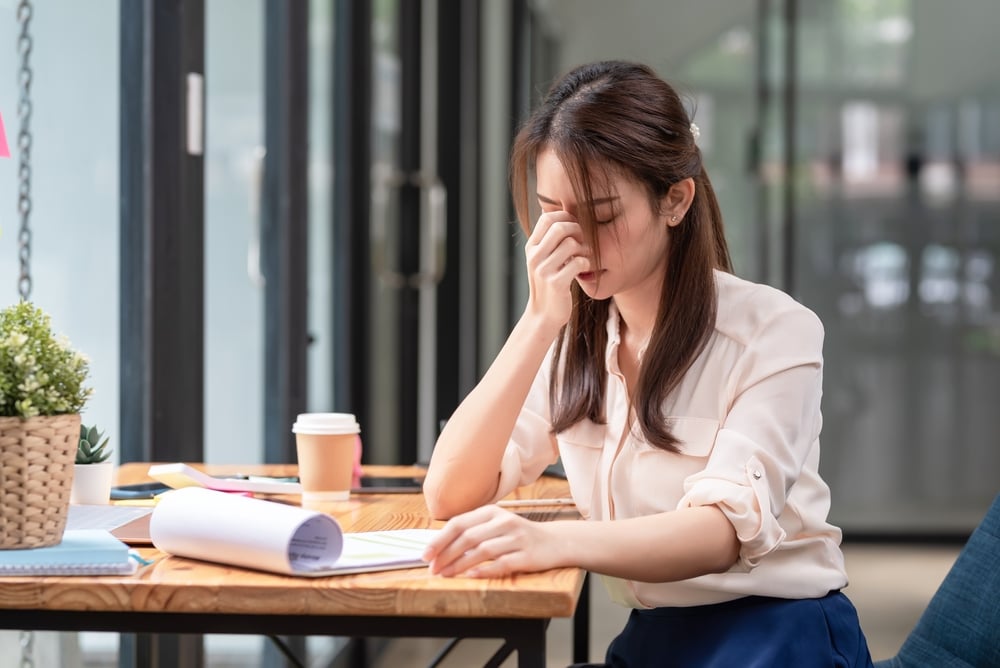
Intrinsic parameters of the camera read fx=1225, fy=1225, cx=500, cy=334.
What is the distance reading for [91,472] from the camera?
1399 millimetres

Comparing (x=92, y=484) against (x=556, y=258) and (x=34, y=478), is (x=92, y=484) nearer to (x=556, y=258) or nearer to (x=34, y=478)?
(x=34, y=478)

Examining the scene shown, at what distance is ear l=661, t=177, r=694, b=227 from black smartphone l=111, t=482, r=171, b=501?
2.32 feet

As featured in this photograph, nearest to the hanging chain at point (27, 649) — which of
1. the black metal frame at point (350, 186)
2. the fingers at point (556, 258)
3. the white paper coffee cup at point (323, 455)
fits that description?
the white paper coffee cup at point (323, 455)

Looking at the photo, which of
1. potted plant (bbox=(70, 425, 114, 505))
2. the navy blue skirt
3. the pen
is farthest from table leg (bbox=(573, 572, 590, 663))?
potted plant (bbox=(70, 425, 114, 505))

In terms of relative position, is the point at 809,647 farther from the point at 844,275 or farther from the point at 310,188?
the point at 844,275

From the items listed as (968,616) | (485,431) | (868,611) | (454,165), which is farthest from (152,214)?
(868,611)

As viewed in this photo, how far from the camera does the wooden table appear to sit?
3.22 ft

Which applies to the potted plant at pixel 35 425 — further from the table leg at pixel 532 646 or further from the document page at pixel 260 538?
the table leg at pixel 532 646

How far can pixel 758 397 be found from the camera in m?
1.29

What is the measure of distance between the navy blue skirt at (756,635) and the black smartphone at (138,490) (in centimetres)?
62

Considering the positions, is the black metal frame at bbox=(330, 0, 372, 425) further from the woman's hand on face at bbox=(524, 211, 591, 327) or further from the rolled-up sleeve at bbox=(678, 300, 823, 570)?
the rolled-up sleeve at bbox=(678, 300, 823, 570)

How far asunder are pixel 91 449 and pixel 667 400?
26.1 inches

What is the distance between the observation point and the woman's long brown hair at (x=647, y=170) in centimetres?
136

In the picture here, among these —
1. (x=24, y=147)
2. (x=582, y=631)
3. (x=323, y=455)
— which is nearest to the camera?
(x=323, y=455)
